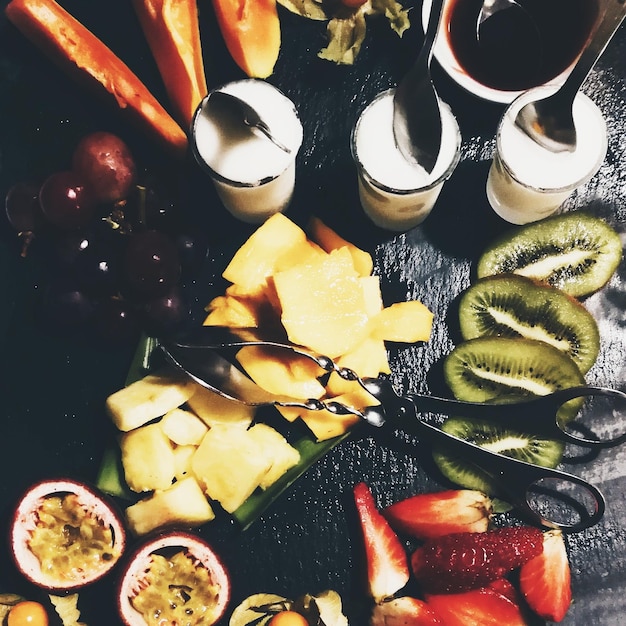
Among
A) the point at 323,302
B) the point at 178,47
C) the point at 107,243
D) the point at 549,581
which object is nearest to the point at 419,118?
the point at 323,302

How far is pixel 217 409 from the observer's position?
1.45 m

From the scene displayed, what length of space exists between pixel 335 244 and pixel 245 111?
1.04 feet

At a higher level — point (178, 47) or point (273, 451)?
point (178, 47)

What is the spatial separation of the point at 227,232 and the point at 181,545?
60cm

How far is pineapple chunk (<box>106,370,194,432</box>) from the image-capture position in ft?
4.59

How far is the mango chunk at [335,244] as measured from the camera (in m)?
1.48

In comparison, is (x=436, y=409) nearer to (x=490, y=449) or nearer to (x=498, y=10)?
(x=490, y=449)

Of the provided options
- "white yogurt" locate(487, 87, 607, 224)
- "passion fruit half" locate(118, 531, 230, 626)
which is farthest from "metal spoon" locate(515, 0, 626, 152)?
"passion fruit half" locate(118, 531, 230, 626)

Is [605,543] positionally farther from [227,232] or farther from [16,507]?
[16,507]

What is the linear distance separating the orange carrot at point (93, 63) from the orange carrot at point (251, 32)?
0.19 meters

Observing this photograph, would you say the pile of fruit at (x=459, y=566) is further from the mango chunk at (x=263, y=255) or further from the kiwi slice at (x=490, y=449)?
the mango chunk at (x=263, y=255)

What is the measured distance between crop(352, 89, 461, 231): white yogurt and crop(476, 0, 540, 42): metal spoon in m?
0.25

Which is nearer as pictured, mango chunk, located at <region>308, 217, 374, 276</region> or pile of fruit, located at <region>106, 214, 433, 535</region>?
pile of fruit, located at <region>106, 214, 433, 535</region>

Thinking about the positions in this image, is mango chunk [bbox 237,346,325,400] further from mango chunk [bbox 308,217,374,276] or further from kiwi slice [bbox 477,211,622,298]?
kiwi slice [bbox 477,211,622,298]
